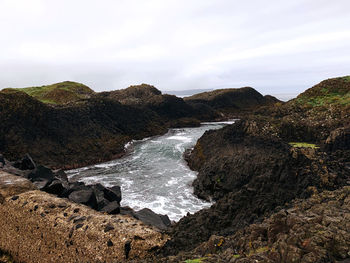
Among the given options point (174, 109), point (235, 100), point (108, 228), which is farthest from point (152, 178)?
point (235, 100)

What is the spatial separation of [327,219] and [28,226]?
11.7 m

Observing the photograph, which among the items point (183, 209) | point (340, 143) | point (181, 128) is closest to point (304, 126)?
point (340, 143)

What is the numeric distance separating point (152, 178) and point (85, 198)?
1147 cm

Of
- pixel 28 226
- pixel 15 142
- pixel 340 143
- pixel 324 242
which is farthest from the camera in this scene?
pixel 15 142

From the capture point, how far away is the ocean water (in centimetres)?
1781

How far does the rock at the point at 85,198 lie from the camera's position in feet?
40.9

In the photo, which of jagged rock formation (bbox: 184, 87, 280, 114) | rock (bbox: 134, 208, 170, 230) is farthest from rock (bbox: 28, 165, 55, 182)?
jagged rock formation (bbox: 184, 87, 280, 114)

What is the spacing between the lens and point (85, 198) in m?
12.6

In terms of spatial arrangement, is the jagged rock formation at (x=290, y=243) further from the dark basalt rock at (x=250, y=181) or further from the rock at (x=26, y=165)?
the rock at (x=26, y=165)

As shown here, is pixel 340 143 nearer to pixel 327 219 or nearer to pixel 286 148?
pixel 286 148

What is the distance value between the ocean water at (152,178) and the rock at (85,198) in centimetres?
474

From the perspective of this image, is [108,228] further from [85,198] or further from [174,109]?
[174,109]

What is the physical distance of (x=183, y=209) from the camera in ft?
56.1

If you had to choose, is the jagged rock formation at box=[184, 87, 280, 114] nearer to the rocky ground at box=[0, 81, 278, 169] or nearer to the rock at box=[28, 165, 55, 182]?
the rocky ground at box=[0, 81, 278, 169]
